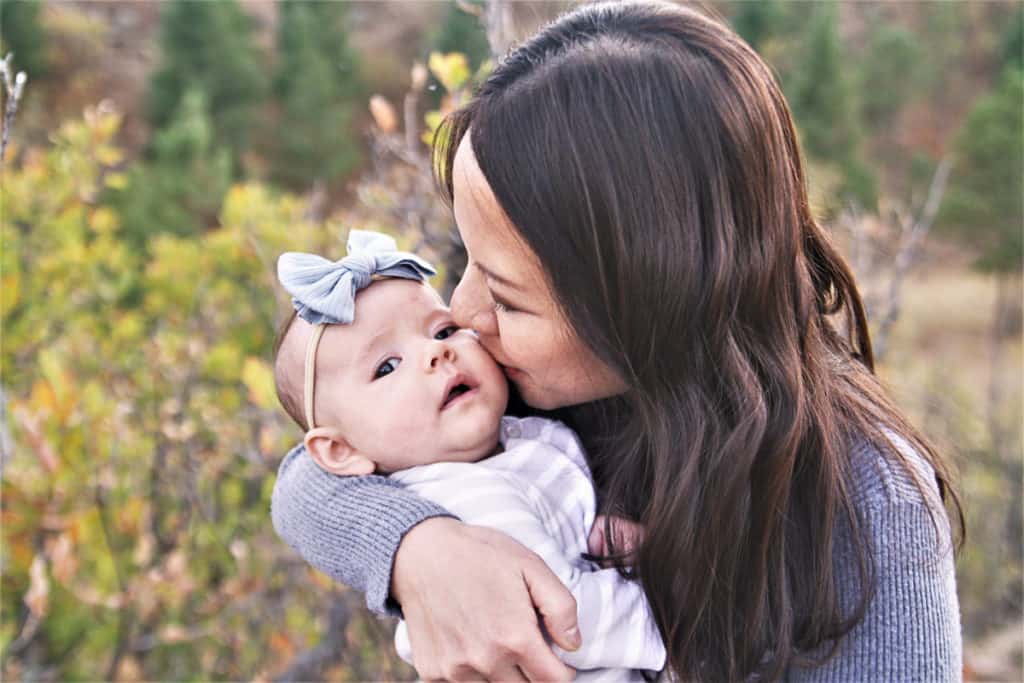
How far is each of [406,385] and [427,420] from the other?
6cm

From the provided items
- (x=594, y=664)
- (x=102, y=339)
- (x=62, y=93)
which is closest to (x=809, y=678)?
(x=594, y=664)

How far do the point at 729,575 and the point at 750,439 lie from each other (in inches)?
7.3

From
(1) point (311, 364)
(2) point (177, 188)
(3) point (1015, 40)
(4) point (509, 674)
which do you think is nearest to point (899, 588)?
(4) point (509, 674)

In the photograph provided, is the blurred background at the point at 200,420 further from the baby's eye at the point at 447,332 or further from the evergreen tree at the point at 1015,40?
the evergreen tree at the point at 1015,40

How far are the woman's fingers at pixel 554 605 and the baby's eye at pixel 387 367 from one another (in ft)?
1.40

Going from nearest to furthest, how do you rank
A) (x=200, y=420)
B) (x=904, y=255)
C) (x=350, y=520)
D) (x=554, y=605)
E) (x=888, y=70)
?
(x=554, y=605)
(x=350, y=520)
(x=904, y=255)
(x=200, y=420)
(x=888, y=70)

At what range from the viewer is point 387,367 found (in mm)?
1532

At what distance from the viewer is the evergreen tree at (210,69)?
43.7ft

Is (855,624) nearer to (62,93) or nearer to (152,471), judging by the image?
(152,471)

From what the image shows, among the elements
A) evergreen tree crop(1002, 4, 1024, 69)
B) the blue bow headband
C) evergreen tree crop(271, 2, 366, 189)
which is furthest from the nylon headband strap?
evergreen tree crop(1002, 4, 1024, 69)

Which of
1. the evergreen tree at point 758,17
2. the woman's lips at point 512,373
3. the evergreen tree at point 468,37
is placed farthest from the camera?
the evergreen tree at point 758,17

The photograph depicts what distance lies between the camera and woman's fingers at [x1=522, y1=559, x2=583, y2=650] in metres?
1.20

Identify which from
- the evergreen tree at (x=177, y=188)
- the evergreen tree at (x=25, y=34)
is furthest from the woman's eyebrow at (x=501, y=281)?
the evergreen tree at (x=25, y=34)

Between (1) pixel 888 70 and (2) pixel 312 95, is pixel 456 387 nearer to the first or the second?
(2) pixel 312 95
